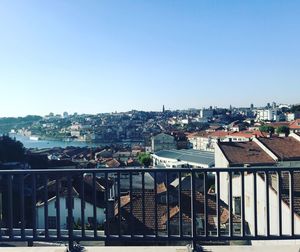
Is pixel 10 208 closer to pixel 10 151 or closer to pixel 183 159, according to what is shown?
→ pixel 183 159

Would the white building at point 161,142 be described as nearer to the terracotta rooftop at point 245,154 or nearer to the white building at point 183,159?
the white building at point 183,159

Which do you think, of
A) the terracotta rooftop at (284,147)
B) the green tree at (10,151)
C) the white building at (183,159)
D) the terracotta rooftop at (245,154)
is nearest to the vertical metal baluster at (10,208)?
the terracotta rooftop at (245,154)

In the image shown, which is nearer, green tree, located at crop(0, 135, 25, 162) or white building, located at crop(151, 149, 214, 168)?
white building, located at crop(151, 149, 214, 168)

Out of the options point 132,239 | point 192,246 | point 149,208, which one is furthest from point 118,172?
point 149,208

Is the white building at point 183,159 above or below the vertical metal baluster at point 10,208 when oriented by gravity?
below

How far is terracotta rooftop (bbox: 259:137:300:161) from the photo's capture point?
3009cm

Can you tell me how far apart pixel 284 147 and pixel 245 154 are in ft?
12.0

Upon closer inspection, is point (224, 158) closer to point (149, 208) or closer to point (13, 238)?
point (149, 208)

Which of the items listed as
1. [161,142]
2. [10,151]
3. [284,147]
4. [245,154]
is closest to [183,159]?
[10,151]

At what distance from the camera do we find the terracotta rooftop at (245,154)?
2909cm

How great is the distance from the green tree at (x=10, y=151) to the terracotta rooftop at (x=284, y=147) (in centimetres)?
3196

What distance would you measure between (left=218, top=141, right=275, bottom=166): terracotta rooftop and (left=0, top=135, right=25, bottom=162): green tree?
29881 mm

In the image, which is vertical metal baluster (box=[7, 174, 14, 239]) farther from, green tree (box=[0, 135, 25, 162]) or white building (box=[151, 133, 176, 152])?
white building (box=[151, 133, 176, 152])

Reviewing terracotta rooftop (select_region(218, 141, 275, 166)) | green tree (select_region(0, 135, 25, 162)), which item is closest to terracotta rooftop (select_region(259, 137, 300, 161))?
terracotta rooftop (select_region(218, 141, 275, 166))
